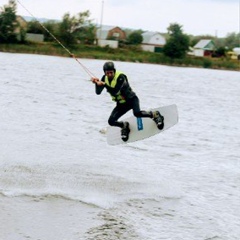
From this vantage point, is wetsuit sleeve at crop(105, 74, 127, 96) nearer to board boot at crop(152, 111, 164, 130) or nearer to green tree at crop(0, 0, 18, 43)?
board boot at crop(152, 111, 164, 130)

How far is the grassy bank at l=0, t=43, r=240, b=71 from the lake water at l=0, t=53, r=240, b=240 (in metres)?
55.9

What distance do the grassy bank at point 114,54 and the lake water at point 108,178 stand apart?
183ft

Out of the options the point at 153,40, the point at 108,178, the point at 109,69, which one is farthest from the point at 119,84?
the point at 153,40

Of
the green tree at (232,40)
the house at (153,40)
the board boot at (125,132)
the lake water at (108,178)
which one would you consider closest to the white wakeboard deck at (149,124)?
the board boot at (125,132)

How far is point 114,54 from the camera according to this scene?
9412 centimetres

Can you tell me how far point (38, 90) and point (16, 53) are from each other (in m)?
48.4

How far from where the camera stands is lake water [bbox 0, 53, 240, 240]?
12125 mm

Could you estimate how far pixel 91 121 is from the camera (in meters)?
28.3

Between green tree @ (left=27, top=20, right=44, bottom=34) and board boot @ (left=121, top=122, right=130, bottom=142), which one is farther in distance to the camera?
green tree @ (left=27, top=20, right=44, bottom=34)

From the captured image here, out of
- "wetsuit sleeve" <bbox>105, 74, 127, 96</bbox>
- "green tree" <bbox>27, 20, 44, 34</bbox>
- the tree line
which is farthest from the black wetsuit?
"green tree" <bbox>27, 20, 44, 34</bbox>

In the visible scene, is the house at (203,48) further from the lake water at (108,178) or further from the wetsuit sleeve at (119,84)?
the wetsuit sleeve at (119,84)

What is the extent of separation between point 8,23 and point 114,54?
18616 millimetres

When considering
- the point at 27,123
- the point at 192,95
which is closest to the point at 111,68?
the point at 27,123

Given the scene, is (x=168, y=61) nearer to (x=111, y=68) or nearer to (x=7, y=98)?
(x=7, y=98)
